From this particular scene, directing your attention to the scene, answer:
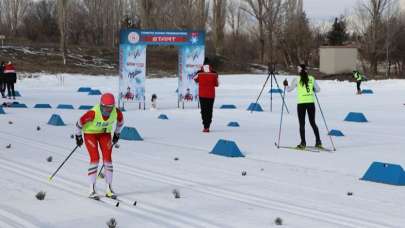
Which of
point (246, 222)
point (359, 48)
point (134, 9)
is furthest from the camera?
point (134, 9)

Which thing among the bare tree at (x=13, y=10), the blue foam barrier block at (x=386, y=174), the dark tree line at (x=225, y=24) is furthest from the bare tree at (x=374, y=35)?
the blue foam barrier block at (x=386, y=174)

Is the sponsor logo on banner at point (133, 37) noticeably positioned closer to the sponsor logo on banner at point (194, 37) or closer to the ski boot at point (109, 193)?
the sponsor logo on banner at point (194, 37)

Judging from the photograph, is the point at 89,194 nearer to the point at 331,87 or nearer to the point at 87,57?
the point at 331,87

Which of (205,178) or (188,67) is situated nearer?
(205,178)

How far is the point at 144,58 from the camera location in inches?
979

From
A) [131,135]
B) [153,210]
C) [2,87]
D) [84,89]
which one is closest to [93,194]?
[153,210]

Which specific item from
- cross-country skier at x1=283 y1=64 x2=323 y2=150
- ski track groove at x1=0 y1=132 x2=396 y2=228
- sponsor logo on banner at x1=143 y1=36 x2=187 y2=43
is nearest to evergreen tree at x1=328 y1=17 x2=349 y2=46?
sponsor logo on banner at x1=143 y1=36 x2=187 y2=43

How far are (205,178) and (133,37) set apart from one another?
15.0m

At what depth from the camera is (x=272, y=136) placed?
Result: 53.8 ft

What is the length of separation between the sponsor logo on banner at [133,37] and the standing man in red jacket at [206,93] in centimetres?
728

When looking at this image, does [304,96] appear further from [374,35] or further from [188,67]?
[374,35]

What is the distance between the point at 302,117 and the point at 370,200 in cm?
521

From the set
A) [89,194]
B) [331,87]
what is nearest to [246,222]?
[89,194]

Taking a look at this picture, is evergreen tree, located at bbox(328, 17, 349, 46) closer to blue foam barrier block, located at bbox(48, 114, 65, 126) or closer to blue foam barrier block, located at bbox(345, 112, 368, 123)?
blue foam barrier block, located at bbox(345, 112, 368, 123)
